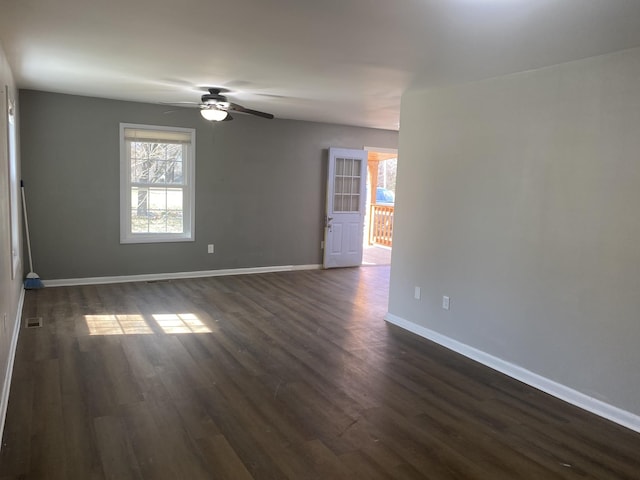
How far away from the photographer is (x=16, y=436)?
2.49m

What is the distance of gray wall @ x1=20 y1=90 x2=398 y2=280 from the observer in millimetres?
5656

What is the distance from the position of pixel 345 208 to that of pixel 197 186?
257cm

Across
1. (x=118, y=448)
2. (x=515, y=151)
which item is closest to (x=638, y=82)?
(x=515, y=151)

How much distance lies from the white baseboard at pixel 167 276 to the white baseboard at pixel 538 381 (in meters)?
3.17

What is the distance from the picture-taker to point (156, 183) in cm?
638

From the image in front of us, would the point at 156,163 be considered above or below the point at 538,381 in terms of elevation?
above

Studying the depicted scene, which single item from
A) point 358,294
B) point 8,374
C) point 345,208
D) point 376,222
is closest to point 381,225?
point 376,222

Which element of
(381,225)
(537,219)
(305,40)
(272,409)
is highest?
(305,40)

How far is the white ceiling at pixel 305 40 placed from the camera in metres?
2.41

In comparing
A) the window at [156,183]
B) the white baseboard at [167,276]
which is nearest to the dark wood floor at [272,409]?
the white baseboard at [167,276]

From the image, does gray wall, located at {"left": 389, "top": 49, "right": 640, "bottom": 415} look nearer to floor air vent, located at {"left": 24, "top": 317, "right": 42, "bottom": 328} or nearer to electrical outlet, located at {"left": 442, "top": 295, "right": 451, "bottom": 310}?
electrical outlet, located at {"left": 442, "top": 295, "right": 451, "bottom": 310}

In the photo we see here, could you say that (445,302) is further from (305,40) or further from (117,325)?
(117,325)

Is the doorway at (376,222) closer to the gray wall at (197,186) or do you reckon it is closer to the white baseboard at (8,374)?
the gray wall at (197,186)

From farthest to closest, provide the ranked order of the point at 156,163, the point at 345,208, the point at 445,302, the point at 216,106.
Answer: the point at 345,208 < the point at 156,163 < the point at 216,106 < the point at 445,302
